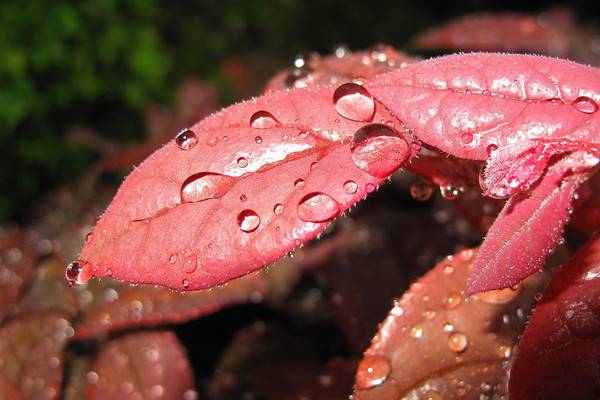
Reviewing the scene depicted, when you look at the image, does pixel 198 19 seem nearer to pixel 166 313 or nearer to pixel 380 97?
pixel 166 313

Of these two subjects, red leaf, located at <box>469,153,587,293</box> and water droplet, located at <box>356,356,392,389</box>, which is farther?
water droplet, located at <box>356,356,392,389</box>

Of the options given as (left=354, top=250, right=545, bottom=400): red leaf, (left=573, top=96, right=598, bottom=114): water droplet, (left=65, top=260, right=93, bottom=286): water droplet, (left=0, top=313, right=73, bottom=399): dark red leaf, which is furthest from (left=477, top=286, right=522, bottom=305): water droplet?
(left=0, top=313, right=73, bottom=399): dark red leaf

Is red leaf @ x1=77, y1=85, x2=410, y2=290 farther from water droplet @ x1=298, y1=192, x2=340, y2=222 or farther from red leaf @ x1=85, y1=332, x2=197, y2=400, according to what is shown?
red leaf @ x1=85, y1=332, x2=197, y2=400

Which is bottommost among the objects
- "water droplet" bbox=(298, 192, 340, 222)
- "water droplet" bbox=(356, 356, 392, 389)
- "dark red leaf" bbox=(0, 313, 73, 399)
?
"water droplet" bbox=(356, 356, 392, 389)

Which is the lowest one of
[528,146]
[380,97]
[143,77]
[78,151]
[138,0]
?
[528,146]

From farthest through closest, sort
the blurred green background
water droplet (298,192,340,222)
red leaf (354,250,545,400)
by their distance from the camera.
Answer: the blurred green background < red leaf (354,250,545,400) < water droplet (298,192,340,222)

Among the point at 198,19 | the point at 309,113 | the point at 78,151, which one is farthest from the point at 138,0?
the point at 309,113
